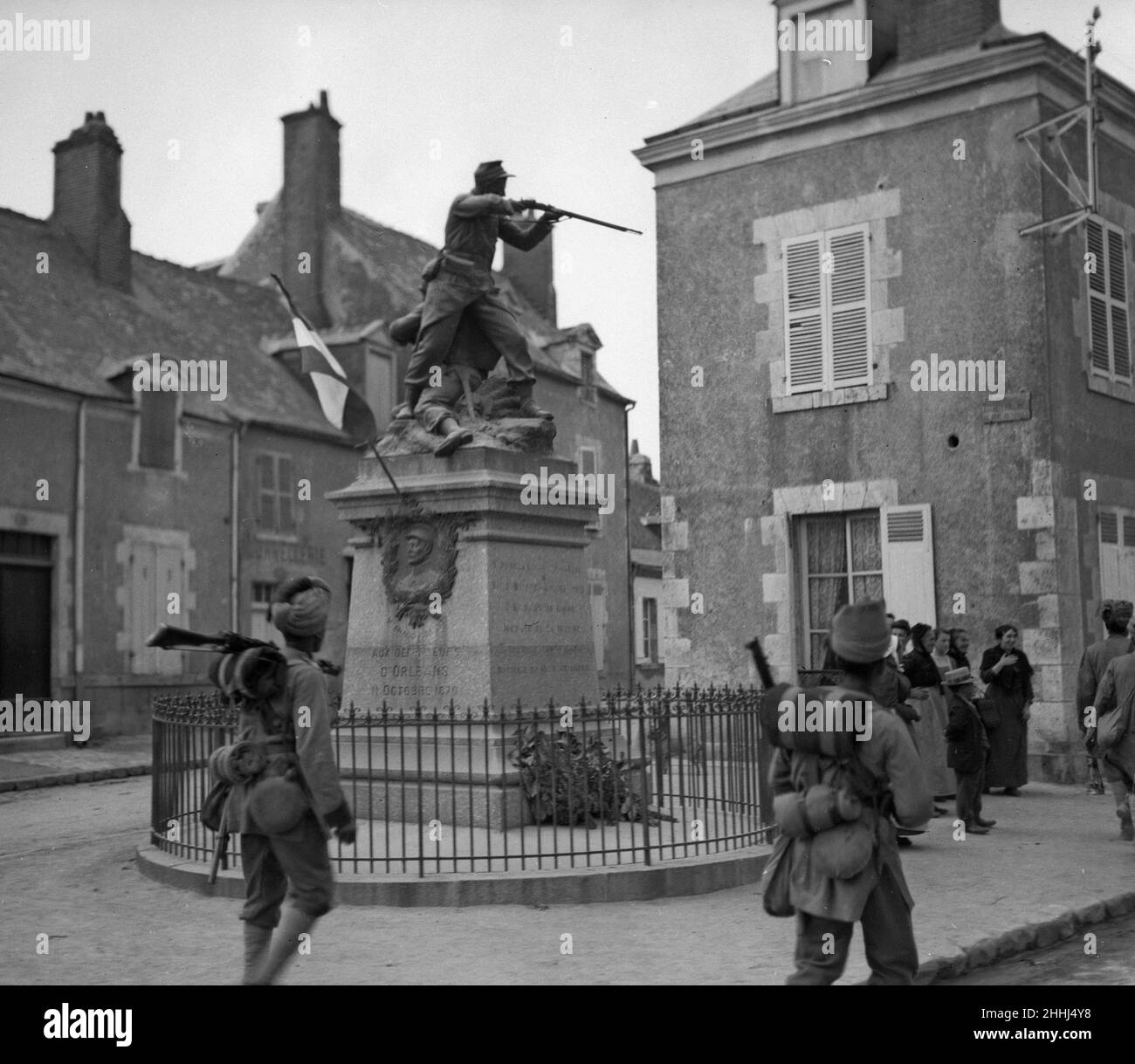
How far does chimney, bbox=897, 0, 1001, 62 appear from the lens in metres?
14.0

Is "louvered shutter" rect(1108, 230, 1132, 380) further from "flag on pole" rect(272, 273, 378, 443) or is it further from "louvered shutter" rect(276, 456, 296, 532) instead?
"louvered shutter" rect(276, 456, 296, 532)

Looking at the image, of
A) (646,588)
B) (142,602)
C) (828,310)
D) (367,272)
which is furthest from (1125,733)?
(646,588)

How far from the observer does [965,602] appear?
13.5 meters

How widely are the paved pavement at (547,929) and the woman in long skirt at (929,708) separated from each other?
3.89ft

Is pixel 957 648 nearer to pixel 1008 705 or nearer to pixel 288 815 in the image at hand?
pixel 1008 705

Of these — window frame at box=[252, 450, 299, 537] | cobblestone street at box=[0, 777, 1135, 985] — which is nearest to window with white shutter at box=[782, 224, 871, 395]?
cobblestone street at box=[0, 777, 1135, 985]

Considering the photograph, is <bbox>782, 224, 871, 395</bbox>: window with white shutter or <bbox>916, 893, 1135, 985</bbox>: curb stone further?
<bbox>782, 224, 871, 395</bbox>: window with white shutter

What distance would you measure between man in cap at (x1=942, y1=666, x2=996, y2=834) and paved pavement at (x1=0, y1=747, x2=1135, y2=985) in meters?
0.53

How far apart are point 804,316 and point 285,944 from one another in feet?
35.4

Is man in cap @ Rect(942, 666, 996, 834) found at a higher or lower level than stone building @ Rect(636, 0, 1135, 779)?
lower

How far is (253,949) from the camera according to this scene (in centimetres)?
525
